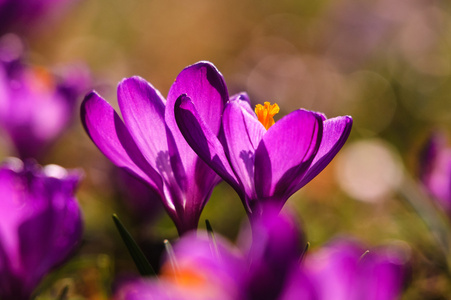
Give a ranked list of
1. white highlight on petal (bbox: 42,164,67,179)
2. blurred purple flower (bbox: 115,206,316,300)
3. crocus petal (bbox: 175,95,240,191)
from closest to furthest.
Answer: blurred purple flower (bbox: 115,206,316,300)
crocus petal (bbox: 175,95,240,191)
white highlight on petal (bbox: 42,164,67,179)

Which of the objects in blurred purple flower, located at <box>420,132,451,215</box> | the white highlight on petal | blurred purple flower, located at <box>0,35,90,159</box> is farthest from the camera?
blurred purple flower, located at <box>0,35,90,159</box>

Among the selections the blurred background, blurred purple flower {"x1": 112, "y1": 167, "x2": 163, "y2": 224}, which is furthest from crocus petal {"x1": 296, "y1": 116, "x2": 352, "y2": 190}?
blurred purple flower {"x1": 112, "y1": 167, "x2": 163, "y2": 224}

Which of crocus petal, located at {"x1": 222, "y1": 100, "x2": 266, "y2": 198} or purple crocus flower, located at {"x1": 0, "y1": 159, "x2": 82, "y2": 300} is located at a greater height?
crocus petal, located at {"x1": 222, "y1": 100, "x2": 266, "y2": 198}

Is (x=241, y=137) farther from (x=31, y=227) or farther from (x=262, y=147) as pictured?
(x=31, y=227)

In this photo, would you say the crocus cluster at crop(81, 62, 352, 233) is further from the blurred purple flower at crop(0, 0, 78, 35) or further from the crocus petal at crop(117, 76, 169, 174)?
the blurred purple flower at crop(0, 0, 78, 35)

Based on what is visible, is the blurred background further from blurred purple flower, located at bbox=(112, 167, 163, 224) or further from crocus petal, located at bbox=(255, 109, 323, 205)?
crocus petal, located at bbox=(255, 109, 323, 205)

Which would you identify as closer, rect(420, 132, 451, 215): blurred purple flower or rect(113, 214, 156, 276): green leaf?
rect(113, 214, 156, 276): green leaf


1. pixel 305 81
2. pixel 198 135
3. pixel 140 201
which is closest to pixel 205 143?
pixel 198 135

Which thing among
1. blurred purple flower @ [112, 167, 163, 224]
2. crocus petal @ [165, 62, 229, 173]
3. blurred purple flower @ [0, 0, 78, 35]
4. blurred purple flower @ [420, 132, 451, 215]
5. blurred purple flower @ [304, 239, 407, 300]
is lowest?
blurred purple flower @ [112, 167, 163, 224]
